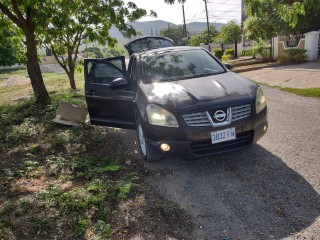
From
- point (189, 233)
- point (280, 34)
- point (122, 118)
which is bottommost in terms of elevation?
point (189, 233)

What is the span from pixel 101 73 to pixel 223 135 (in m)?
2.83

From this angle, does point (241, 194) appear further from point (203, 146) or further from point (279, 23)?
point (279, 23)

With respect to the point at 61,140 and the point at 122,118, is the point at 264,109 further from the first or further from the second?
the point at 61,140

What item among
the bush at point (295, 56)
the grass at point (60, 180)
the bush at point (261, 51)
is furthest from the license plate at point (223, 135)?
the bush at point (261, 51)

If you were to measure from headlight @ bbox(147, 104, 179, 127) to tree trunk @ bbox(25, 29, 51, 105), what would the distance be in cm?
598

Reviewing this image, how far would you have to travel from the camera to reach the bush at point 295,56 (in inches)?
582

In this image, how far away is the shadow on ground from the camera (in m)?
2.62

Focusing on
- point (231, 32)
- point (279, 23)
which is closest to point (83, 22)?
point (279, 23)

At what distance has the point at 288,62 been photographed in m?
15.0

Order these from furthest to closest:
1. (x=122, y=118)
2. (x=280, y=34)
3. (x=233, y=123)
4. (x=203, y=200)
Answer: (x=280, y=34) → (x=122, y=118) → (x=233, y=123) → (x=203, y=200)

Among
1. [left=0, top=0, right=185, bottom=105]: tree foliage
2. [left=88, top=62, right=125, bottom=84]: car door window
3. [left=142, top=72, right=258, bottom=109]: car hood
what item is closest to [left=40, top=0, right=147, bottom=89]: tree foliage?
[left=0, top=0, right=185, bottom=105]: tree foliage

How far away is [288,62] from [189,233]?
14.9 meters

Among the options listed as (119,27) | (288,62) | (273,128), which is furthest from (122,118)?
(288,62)

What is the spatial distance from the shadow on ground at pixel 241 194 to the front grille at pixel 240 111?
80 centimetres
